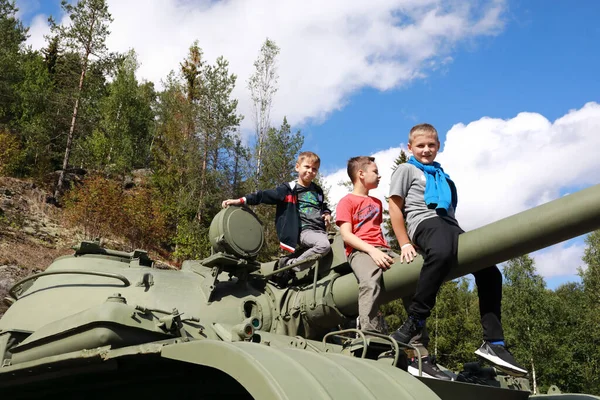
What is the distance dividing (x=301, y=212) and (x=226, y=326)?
76.1 inches

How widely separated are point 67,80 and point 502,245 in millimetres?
38576

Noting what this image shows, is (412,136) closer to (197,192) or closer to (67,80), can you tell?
(197,192)

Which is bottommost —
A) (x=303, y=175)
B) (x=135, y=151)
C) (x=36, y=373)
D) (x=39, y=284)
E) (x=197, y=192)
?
(x=36, y=373)

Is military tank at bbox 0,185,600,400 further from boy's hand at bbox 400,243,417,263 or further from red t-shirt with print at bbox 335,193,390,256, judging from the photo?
red t-shirt with print at bbox 335,193,390,256

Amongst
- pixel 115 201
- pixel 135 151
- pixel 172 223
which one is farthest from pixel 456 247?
pixel 135 151

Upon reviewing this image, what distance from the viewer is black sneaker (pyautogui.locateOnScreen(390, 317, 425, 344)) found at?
3938 mm

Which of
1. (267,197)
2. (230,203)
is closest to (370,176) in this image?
(267,197)

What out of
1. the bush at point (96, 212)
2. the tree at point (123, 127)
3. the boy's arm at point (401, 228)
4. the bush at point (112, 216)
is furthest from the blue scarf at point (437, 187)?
the tree at point (123, 127)

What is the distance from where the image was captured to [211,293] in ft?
18.0

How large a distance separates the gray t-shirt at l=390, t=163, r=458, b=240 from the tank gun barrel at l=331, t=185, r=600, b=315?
0.31 meters

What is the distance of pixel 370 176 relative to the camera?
548 cm

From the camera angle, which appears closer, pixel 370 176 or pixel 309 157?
pixel 370 176

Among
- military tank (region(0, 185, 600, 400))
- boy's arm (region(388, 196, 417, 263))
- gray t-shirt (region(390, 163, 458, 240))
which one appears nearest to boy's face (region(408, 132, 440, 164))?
gray t-shirt (region(390, 163, 458, 240))

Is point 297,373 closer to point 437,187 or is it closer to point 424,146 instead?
point 437,187
